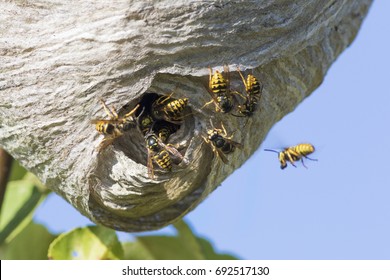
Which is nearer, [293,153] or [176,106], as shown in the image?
[176,106]

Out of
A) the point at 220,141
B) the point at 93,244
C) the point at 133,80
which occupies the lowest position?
the point at 93,244

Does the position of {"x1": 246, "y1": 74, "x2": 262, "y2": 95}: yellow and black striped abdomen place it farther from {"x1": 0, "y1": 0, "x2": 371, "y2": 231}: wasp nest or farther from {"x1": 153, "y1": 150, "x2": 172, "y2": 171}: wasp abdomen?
{"x1": 153, "y1": 150, "x2": 172, "y2": 171}: wasp abdomen

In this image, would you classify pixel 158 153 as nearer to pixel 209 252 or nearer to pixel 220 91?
pixel 220 91

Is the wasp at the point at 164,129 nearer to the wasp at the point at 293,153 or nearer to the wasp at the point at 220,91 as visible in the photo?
the wasp at the point at 220,91

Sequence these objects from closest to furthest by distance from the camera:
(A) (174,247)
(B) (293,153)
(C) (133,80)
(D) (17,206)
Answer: (C) (133,80) < (B) (293,153) < (D) (17,206) < (A) (174,247)

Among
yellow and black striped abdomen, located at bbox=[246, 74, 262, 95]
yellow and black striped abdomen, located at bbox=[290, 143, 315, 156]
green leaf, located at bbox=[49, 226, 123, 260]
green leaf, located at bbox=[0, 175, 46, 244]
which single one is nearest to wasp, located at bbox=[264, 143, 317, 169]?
yellow and black striped abdomen, located at bbox=[290, 143, 315, 156]

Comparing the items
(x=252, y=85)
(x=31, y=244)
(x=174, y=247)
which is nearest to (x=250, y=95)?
(x=252, y=85)
